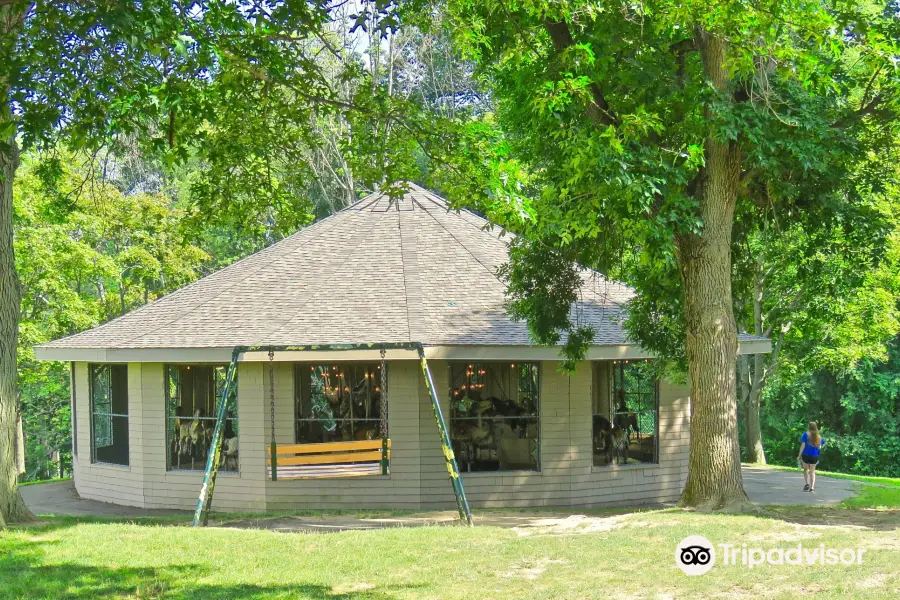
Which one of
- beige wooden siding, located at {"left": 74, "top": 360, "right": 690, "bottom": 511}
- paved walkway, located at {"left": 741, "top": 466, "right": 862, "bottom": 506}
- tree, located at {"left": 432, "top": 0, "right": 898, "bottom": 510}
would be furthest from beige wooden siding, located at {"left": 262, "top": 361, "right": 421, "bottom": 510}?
paved walkway, located at {"left": 741, "top": 466, "right": 862, "bottom": 506}

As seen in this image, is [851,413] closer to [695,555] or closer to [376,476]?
[376,476]

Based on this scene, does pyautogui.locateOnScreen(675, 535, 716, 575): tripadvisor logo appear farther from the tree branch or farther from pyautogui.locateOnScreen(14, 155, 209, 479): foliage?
pyautogui.locateOnScreen(14, 155, 209, 479): foliage

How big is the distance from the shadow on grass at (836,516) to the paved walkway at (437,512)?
2.41 metres

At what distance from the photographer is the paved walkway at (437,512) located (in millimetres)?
12879

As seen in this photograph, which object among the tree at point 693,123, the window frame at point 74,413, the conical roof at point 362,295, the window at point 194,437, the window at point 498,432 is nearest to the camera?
the tree at point 693,123

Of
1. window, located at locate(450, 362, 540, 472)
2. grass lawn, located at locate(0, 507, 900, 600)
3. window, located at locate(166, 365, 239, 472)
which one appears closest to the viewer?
grass lawn, located at locate(0, 507, 900, 600)

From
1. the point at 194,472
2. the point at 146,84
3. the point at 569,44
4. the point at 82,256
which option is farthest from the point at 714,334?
the point at 82,256

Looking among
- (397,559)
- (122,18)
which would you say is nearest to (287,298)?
(397,559)

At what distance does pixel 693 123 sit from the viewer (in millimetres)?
12383

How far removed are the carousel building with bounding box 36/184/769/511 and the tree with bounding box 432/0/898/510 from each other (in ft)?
9.68

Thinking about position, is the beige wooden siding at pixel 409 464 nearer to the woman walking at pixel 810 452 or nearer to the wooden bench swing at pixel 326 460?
the wooden bench swing at pixel 326 460

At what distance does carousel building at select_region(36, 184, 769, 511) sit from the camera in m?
15.6

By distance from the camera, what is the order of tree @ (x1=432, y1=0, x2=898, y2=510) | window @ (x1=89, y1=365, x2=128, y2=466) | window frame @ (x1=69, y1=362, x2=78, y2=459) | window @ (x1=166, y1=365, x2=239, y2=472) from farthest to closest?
window frame @ (x1=69, y1=362, x2=78, y2=459), window @ (x1=89, y1=365, x2=128, y2=466), window @ (x1=166, y1=365, x2=239, y2=472), tree @ (x1=432, y1=0, x2=898, y2=510)

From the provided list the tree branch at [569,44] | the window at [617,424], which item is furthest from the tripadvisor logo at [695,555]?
the window at [617,424]
